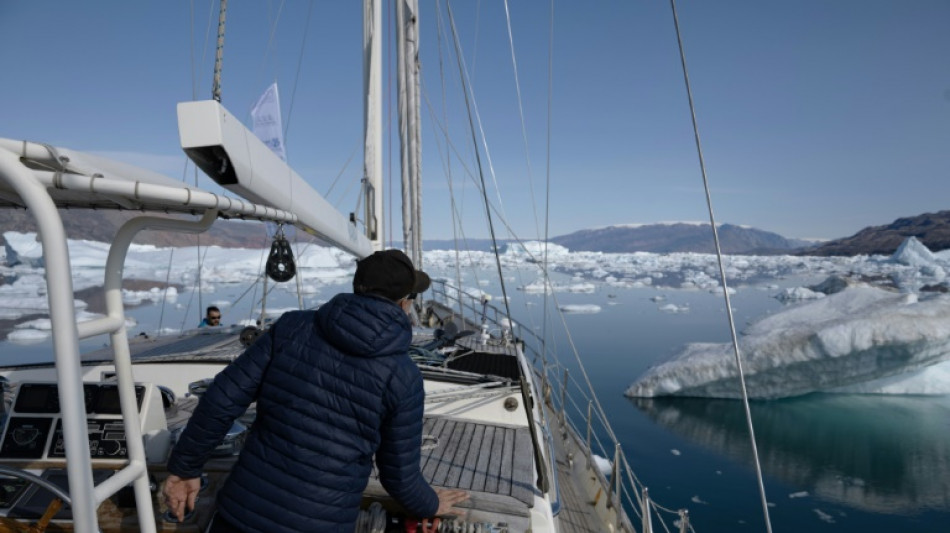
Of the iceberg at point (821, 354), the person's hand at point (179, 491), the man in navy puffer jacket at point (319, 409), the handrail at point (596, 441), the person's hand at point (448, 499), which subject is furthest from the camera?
the iceberg at point (821, 354)

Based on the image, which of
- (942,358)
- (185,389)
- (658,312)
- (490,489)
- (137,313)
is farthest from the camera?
(658,312)

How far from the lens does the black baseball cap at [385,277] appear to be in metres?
1.59

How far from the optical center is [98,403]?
2438 mm

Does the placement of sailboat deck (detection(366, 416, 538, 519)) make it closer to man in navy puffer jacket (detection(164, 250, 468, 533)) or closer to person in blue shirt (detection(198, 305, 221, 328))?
man in navy puffer jacket (detection(164, 250, 468, 533))

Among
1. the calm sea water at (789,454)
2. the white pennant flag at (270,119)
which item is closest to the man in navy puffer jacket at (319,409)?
the calm sea water at (789,454)

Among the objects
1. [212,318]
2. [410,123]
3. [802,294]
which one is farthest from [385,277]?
[802,294]

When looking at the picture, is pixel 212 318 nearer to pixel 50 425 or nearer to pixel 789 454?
pixel 50 425

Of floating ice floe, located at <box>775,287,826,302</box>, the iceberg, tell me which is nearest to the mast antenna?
the iceberg

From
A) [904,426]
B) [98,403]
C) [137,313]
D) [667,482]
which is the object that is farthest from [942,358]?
[137,313]

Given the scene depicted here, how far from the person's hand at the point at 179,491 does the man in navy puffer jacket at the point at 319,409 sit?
15 cm

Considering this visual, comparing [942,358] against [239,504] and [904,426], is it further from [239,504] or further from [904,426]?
[239,504]

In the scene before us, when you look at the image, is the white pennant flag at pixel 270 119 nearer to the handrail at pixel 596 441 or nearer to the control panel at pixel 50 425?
the handrail at pixel 596 441

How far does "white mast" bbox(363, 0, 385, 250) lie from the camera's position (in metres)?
6.49

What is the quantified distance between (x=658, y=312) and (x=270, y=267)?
31818mm
